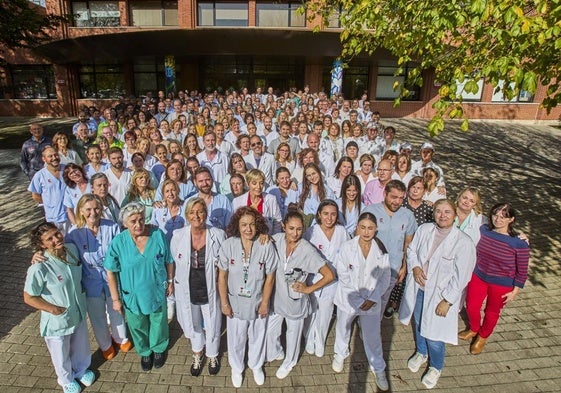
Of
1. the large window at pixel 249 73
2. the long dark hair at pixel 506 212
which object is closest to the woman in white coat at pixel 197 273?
the long dark hair at pixel 506 212

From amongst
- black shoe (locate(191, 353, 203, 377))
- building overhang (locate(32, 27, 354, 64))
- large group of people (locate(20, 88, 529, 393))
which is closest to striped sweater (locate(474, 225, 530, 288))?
large group of people (locate(20, 88, 529, 393))

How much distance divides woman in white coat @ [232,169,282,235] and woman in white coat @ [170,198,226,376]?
0.87m

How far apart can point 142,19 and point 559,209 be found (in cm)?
2277

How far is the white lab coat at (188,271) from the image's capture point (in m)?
3.52

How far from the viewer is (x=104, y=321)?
3.77m

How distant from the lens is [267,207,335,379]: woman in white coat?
3.40 m

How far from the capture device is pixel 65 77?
850 inches

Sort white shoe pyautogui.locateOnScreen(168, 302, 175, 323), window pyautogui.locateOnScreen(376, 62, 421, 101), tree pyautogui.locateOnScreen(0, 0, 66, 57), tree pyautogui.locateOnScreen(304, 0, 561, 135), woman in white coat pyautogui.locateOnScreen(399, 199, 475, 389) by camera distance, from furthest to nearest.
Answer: window pyautogui.locateOnScreen(376, 62, 421, 101) < tree pyautogui.locateOnScreen(0, 0, 66, 57) < white shoe pyautogui.locateOnScreen(168, 302, 175, 323) < woman in white coat pyautogui.locateOnScreen(399, 199, 475, 389) < tree pyautogui.locateOnScreen(304, 0, 561, 135)

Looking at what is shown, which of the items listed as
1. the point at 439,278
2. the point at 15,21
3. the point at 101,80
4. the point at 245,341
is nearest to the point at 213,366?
the point at 245,341

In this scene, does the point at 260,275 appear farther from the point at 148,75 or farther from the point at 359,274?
the point at 148,75

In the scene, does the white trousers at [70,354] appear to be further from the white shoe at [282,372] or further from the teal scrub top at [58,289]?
the white shoe at [282,372]

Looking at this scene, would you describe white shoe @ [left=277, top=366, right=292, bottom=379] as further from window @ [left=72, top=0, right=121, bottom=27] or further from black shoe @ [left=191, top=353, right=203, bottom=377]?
window @ [left=72, top=0, right=121, bottom=27]

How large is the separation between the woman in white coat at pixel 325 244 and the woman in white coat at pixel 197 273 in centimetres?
105

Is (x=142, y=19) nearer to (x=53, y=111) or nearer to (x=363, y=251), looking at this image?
(x=53, y=111)
